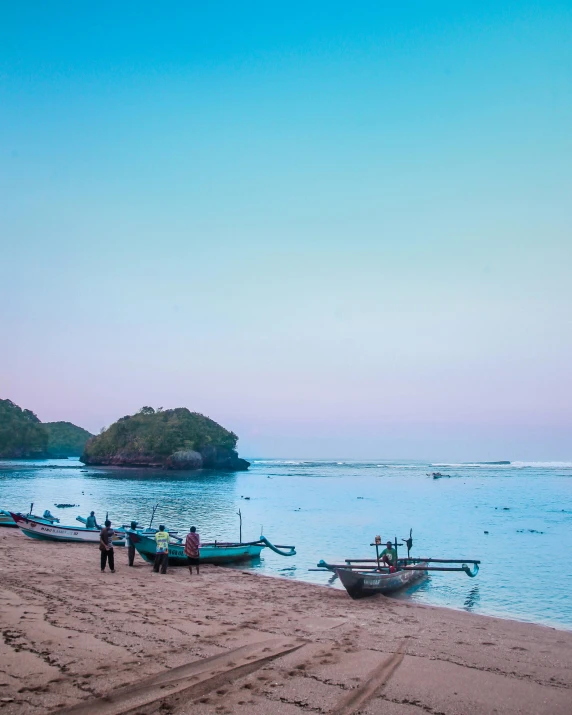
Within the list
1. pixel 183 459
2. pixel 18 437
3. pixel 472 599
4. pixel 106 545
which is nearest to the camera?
pixel 106 545

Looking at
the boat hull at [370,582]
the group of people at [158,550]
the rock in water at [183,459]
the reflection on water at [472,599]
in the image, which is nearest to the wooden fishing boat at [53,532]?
the group of people at [158,550]

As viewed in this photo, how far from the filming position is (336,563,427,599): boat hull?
17156 millimetres

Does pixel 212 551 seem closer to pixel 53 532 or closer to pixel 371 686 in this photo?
pixel 53 532

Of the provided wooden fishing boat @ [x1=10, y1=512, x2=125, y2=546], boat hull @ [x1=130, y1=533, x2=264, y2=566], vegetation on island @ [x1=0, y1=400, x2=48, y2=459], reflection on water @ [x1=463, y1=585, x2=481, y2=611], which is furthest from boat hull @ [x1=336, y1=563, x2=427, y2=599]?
vegetation on island @ [x1=0, y1=400, x2=48, y2=459]

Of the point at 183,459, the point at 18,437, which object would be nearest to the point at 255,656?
the point at 183,459

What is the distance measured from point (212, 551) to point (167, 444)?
414ft

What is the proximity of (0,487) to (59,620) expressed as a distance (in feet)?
210

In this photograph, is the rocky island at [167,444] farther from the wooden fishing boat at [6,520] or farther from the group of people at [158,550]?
the group of people at [158,550]

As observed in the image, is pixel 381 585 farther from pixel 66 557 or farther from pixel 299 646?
pixel 66 557

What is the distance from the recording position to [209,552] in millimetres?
23531

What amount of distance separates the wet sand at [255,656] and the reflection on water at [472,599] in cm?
260

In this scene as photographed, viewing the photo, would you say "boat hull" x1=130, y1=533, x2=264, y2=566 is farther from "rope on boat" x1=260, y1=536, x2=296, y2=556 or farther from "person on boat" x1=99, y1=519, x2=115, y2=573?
"person on boat" x1=99, y1=519, x2=115, y2=573

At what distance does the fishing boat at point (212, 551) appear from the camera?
21.7 meters

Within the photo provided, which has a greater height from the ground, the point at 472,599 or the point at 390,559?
the point at 390,559
